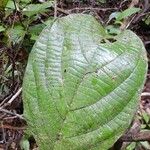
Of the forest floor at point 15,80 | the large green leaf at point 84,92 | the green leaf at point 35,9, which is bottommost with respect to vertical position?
the forest floor at point 15,80

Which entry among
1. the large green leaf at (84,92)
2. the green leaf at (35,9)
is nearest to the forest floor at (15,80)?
the green leaf at (35,9)

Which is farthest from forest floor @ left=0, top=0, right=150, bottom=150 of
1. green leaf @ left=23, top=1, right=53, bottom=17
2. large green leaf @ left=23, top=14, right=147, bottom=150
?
large green leaf @ left=23, top=14, right=147, bottom=150

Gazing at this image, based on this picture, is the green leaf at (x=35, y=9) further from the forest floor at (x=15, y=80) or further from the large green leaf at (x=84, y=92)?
the large green leaf at (x=84, y=92)

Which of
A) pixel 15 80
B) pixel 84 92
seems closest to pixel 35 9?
pixel 15 80

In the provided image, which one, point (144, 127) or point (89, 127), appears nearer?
point (89, 127)

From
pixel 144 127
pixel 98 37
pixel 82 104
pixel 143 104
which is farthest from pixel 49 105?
pixel 143 104

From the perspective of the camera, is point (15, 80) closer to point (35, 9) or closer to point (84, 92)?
point (35, 9)

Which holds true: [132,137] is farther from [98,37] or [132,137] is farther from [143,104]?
[143,104]

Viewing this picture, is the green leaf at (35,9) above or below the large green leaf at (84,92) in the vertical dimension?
below

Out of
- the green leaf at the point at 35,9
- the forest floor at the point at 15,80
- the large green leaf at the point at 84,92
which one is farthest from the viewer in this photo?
the green leaf at the point at 35,9
